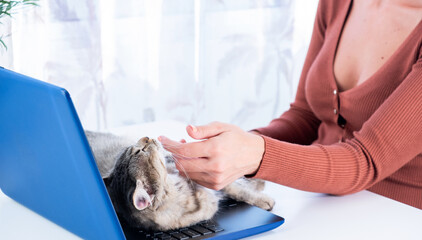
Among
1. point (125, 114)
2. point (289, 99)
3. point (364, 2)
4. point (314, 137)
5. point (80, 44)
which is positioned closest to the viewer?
point (364, 2)

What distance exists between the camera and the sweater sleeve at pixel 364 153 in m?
0.99

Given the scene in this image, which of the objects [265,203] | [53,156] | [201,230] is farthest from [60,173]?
[265,203]

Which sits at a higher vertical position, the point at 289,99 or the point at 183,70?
the point at 183,70

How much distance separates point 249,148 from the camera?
0.94 m

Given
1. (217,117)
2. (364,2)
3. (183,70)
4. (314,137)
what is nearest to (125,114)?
(183,70)

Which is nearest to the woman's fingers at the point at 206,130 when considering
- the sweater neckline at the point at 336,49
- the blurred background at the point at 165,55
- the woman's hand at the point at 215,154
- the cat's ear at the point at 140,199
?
the woman's hand at the point at 215,154

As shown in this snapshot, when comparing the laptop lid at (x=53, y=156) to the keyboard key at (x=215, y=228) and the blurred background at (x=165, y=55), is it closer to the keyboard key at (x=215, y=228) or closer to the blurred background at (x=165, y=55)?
the keyboard key at (x=215, y=228)

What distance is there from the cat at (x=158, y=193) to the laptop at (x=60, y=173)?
0.02 metres

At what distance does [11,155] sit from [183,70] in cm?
125

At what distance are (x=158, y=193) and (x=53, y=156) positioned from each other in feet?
0.67

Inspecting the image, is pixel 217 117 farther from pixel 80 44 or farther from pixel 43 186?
pixel 43 186

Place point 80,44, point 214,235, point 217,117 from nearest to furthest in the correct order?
point 214,235
point 80,44
point 217,117

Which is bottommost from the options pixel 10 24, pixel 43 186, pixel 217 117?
pixel 217 117

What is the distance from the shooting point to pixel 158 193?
2.92ft
